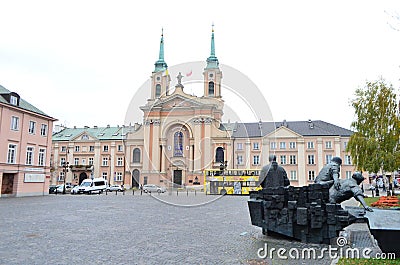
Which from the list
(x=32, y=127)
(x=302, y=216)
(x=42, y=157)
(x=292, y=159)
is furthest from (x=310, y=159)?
(x=302, y=216)

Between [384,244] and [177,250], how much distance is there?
489cm

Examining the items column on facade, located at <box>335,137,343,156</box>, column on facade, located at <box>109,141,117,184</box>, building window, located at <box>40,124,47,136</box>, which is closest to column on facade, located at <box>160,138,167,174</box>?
column on facade, located at <box>109,141,117,184</box>

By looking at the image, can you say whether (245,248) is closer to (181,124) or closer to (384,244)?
(384,244)

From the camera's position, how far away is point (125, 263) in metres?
7.53

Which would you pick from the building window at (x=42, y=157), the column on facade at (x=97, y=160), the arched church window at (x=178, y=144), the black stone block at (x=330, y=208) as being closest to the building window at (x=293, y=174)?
the arched church window at (x=178, y=144)

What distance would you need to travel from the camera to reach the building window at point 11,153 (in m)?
33.4

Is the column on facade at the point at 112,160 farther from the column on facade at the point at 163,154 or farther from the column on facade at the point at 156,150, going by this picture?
the column on facade at the point at 163,154

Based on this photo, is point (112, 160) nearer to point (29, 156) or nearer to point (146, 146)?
point (146, 146)

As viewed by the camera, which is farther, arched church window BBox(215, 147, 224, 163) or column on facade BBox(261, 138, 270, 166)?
column on facade BBox(261, 138, 270, 166)

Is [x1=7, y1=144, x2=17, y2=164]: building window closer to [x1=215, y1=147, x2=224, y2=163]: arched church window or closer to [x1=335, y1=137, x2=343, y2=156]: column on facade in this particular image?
[x1=215, y1=147, x2=224, y2=163]: arched church window

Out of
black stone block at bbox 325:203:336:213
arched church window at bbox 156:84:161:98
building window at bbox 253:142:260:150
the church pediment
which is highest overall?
arched church window at bbox 156:84:161:98

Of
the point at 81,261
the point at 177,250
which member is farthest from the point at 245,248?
the point at 81,261

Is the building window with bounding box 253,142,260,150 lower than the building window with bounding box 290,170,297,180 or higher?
higher

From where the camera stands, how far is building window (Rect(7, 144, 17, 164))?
33.4 m
